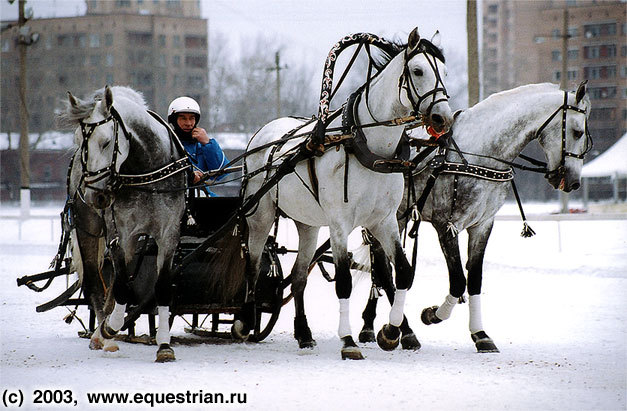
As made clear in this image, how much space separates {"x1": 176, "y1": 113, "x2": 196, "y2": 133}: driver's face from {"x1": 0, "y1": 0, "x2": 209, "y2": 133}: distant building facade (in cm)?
3711

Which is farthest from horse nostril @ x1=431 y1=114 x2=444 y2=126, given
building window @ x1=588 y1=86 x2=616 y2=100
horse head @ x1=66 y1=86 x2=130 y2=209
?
building window @ x1=588 y1=86 x2=616 y2=100

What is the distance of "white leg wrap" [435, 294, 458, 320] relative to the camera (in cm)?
881

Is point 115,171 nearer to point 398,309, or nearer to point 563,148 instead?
point 398,309

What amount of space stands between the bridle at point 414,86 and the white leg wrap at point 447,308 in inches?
84.1

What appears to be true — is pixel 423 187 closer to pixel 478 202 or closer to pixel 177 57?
pixel 478 202

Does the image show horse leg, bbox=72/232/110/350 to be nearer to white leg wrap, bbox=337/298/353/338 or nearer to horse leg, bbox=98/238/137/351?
horse leg, bbox=98/238/137/351

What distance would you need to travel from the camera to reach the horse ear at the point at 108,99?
7.70m

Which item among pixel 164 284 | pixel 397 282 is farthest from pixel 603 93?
pixel 164 284

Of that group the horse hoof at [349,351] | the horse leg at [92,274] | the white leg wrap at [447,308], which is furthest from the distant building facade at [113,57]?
the horse hoof at [349,351]

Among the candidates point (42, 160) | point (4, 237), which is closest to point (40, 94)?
point (42, 160)

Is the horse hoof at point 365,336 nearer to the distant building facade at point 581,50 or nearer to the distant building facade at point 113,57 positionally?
the distant building facade at point 581,50

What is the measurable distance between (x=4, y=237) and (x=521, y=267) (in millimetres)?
15984

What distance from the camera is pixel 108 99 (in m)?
7.74

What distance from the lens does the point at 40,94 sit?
4950cm
